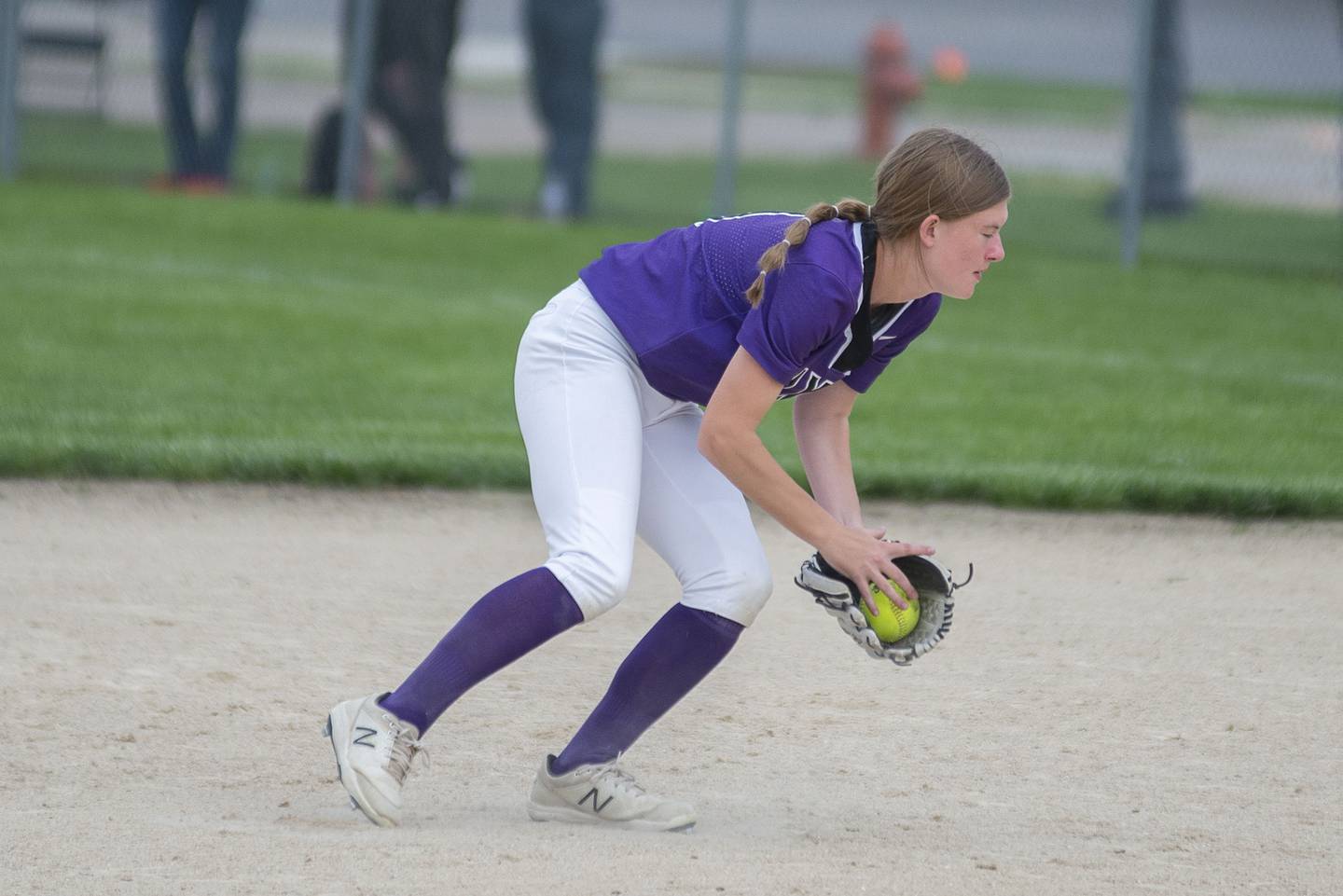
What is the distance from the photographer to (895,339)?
351cm

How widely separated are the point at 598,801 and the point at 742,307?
1066 mm

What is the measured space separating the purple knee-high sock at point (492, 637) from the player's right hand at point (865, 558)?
513 mm

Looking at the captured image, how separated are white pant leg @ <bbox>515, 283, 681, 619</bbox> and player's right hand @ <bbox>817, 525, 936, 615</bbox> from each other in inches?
15.9

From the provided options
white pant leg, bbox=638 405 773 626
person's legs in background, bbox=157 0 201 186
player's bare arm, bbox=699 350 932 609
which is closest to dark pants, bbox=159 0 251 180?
person's legs in background, bbox=157 0 201 186

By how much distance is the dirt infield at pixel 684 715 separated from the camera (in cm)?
328

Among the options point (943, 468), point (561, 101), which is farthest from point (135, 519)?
point (561, 101)

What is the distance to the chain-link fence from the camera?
1210 centimetres

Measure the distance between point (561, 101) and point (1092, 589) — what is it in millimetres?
7538

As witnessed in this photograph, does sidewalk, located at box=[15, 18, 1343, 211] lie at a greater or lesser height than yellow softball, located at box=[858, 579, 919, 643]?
greater

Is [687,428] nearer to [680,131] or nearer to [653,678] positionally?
[653,678]

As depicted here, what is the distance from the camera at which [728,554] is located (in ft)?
11.3

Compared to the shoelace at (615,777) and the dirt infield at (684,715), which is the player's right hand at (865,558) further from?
the shoelace at (615,777)

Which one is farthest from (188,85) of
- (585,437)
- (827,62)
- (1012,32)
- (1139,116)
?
(585,437)

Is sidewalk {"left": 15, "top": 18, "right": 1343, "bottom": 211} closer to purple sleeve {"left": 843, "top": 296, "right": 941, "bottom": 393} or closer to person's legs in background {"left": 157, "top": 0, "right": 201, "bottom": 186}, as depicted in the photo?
person's legs in background {"left": 157, "top": 0, "right": 201, "bottom": 186}
